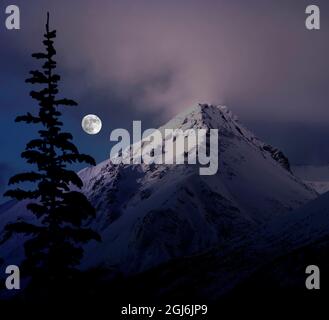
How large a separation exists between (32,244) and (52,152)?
417cm

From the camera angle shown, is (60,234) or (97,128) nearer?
(60,234)

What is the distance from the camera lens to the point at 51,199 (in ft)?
100

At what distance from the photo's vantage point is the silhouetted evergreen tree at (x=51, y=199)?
29.8m

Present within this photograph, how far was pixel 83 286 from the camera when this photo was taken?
29281 millimetres

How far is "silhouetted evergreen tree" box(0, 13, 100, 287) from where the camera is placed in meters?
29.8

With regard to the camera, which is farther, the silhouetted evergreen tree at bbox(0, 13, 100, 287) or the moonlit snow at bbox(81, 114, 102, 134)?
the moonlit snow at bbox(81, 114, 102, 134)

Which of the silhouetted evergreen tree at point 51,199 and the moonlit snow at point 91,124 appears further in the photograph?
the moonlit snow at point 91,124

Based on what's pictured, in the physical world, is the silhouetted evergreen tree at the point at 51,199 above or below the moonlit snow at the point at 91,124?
below
